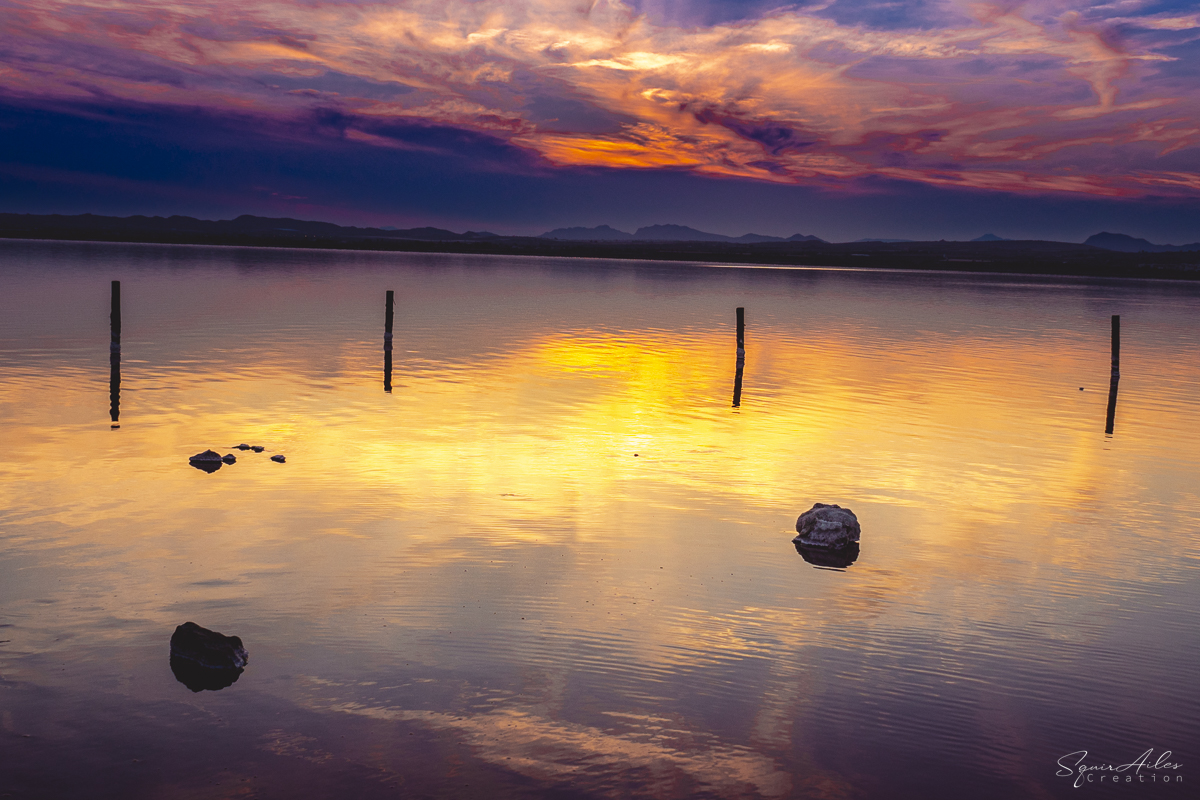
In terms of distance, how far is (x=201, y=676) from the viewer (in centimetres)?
807

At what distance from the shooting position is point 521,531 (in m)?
12.9

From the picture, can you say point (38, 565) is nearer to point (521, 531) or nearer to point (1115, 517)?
point (521, 531)

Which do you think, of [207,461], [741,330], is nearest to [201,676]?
[207,461]

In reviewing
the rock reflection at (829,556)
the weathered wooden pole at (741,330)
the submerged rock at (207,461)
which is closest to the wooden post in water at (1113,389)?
the weathered wooden pole at (741,330)

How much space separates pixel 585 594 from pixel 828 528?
3.92 meters

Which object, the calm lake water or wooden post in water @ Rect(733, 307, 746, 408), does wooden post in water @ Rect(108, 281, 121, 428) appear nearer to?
the calm lake water

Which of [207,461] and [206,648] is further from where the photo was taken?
[207,461]

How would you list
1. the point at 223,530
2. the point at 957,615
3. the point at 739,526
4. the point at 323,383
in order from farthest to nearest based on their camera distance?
the point at 323,383
the point at 739,526
the point at 223,530
the point at 957,615

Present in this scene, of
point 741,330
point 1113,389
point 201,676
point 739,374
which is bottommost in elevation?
point 201,676

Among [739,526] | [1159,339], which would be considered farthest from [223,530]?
[1159,339]

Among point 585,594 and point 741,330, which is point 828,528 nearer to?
point 585,594

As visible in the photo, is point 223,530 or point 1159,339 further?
point 1159,339

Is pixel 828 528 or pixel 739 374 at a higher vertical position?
pixel 739 374

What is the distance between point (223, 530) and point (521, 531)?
4.12 meters
